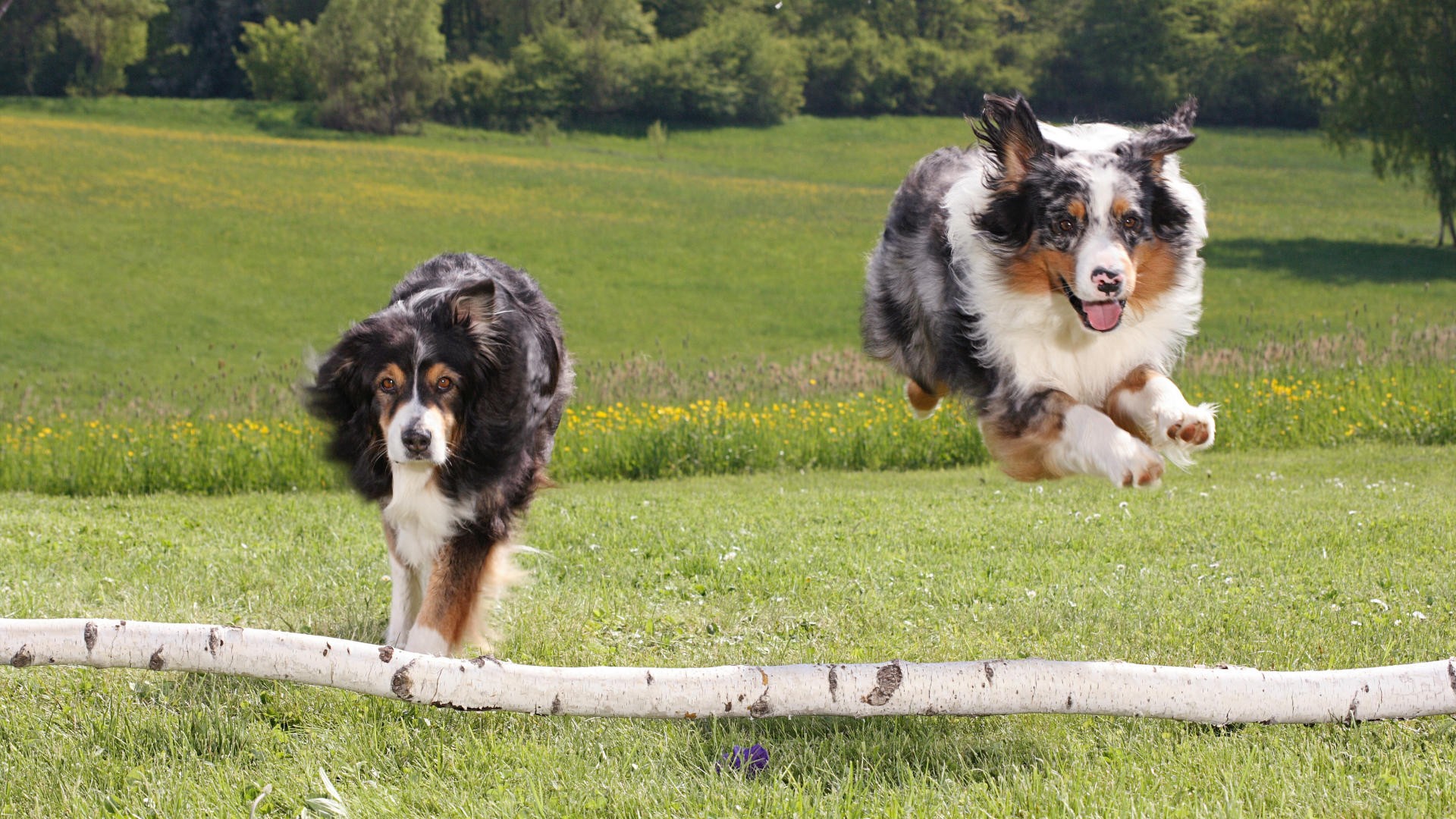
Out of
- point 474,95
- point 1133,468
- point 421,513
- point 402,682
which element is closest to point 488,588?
point 421,513

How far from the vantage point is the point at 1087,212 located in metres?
4.36

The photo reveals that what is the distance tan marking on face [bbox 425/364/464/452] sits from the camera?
4.69 m

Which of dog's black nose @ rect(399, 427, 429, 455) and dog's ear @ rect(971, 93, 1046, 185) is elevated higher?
dog's ear @ rect(971, 93, 1046, 185)

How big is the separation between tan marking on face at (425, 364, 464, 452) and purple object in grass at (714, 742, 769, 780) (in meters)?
1.57

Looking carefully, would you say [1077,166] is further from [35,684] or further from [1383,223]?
[1383,223]

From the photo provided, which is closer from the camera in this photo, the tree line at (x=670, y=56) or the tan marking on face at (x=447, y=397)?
the tan marking on face at (x=447, y=397)

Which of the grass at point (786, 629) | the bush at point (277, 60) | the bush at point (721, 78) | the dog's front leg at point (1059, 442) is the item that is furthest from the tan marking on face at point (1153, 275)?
the bush at point (277, 60)

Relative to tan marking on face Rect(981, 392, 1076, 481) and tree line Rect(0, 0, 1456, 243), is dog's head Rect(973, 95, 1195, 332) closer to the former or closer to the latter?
tan marking on face Rect(981, 392, 1076, 481)

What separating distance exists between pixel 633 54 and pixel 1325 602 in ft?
148

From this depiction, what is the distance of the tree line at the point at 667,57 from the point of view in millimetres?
45000

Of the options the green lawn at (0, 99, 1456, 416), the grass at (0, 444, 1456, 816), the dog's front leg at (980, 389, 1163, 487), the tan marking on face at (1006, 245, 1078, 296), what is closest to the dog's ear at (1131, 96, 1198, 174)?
the tan marking on face at (1006, 245, 1078, 296)

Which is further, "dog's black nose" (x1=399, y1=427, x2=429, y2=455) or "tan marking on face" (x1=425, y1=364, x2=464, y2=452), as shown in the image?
"tan marking on face" (x1=425, y1=364, x2=464, y2=452)

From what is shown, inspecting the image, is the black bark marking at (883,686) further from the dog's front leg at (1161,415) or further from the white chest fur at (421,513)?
the white chest fur at (421,513)

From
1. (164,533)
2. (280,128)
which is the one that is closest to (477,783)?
(164,533)
